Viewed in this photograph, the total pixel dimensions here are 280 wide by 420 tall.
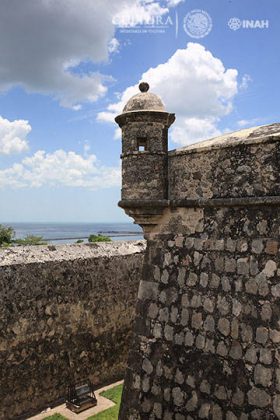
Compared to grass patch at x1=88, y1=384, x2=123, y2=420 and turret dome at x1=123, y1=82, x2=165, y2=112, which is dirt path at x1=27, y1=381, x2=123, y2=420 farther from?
turret dome at x1=123, y1=82, x2=165, y2=112

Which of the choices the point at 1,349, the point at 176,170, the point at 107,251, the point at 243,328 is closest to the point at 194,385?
the point at 243,328

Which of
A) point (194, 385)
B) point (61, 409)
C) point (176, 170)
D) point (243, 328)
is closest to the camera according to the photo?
point (243, 328)

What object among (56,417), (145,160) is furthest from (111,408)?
(145,160)

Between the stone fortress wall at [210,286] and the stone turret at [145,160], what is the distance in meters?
0.03

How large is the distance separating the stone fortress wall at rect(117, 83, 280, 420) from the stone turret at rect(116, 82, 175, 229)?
28 millimetres

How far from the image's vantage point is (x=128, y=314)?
11.9 meters

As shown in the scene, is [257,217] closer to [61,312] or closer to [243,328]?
[243,328]

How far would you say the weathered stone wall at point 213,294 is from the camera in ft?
16.2

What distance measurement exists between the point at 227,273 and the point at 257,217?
81cm

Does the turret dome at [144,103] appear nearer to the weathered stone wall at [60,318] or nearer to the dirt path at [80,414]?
the weathered stone wall at [60,318]

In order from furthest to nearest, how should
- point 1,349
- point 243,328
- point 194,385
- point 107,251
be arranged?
point 107,251, point 1,349, point 194,385, point 243,328

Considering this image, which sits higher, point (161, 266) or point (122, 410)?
point (161, 266)

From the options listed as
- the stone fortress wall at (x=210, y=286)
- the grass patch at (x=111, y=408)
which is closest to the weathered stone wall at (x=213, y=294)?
the stone fortress wall at (x=210, y=286)

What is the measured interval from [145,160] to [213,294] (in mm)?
2124
